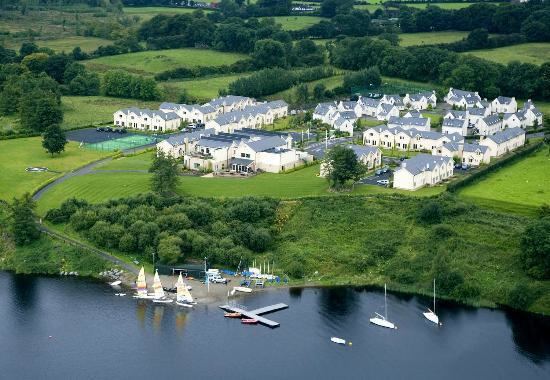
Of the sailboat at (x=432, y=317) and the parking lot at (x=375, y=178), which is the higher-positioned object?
the parking lot at (x=375, y=178)

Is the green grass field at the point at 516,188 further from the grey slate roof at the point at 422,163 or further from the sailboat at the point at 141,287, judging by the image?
the sailboat at the point at 141,287

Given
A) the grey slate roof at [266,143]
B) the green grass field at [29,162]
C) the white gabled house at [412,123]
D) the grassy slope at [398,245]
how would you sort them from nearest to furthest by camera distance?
the grassy slope at [398,245], the green grass field at [29,162], the grey slate roof at [266,143], the white gabled house at [412,123]

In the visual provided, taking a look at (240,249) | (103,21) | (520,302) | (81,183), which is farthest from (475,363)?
(103,21)

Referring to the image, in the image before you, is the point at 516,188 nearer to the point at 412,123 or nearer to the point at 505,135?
the point at 505,135

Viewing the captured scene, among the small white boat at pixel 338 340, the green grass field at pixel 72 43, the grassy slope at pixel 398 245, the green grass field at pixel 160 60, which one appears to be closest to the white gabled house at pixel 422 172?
the grassy slope at pixel 398 245

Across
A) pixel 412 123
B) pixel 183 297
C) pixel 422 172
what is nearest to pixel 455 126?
pixel 412 123

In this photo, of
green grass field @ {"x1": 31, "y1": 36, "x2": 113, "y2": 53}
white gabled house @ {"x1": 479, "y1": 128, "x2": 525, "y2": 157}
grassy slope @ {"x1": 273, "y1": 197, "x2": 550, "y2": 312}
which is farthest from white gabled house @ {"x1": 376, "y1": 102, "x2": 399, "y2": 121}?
Answer: green grass field @ {"x1": 31, "y1": 36, "x2": 113, "y2": 53}

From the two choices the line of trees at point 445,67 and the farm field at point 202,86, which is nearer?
the line of trees at point 445,67
